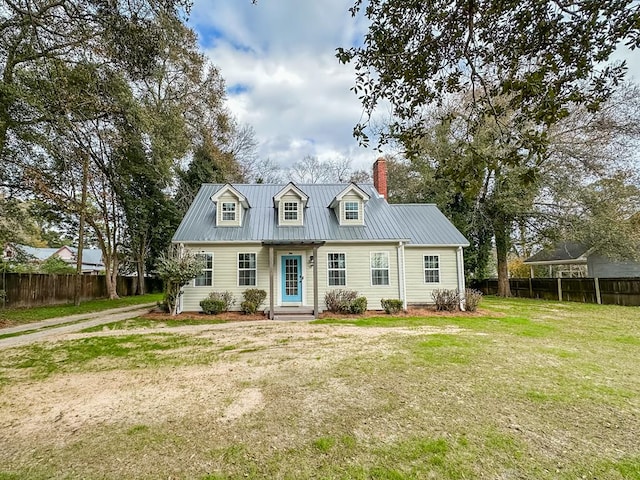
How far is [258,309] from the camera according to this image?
1345 cm

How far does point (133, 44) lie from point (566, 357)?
10.3 meters

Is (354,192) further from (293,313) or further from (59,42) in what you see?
(59,42)

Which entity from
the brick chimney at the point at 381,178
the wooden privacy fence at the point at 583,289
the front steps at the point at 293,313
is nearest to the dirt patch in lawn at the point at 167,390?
the front steps at the point at 293,313

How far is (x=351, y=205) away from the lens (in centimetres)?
1495

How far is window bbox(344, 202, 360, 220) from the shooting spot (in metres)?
14.9

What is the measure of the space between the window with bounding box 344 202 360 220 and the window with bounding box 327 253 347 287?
1848 mm

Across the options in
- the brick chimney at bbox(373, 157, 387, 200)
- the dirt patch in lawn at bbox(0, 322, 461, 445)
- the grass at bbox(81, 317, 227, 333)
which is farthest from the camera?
the brick chimney at bbox(373, 157, 387, 200)

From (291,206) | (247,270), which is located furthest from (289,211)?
(247,270)

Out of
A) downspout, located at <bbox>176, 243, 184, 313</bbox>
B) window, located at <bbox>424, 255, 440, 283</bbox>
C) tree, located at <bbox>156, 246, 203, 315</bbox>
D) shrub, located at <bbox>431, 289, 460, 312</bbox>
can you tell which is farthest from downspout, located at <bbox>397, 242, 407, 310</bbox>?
downspout, located at <bbox>176, 243, 184, 313</bbox>

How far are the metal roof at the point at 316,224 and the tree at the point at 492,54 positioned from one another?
8998 mm

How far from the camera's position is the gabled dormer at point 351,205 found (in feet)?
48.5

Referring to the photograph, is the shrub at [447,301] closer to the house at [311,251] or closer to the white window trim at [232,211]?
the house at [311,251]

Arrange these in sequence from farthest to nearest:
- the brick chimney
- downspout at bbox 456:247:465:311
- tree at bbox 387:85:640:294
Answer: the brick chimney, tree at bbox 387:85:640:294, downspout at bbox 456:247:465:311

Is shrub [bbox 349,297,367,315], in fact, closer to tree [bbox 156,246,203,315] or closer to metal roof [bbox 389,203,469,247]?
metal roof [bbox 389,203,469,247]
